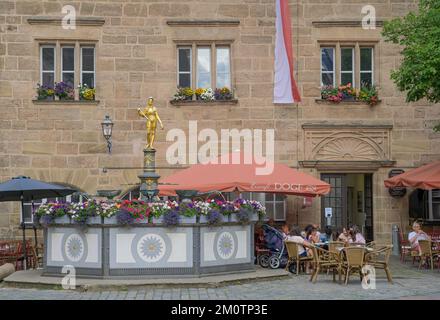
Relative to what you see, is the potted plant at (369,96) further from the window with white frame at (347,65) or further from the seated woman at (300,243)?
the seated woman at (300,243)

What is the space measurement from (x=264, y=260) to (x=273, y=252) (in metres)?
0.25

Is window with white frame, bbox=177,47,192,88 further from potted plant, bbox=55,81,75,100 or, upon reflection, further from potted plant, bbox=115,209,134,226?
potted plant, bbox=115,209,134,226

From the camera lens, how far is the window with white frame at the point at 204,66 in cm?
2241

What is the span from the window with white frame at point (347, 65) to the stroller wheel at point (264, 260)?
21.5 feet

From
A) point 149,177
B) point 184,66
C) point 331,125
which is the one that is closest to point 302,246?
point 149,177

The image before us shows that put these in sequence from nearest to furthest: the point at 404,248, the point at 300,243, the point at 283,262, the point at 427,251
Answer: the point at 300,243, the point at 283,262, the point at 427,251, the point at 404,248

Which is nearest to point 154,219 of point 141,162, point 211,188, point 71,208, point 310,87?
point 71,208

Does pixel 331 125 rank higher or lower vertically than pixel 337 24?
lower

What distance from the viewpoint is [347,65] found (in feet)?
74.3

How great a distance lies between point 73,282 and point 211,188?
467cm

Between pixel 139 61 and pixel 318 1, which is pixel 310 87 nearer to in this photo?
pixel 318 1

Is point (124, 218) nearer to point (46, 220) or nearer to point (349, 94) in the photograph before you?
point (46, 220)

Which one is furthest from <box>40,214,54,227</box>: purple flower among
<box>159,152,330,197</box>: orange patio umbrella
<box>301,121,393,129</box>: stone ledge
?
<box>301,121,393,129</box>: stone ledge

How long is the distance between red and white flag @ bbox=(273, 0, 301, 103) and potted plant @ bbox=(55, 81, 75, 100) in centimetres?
537
